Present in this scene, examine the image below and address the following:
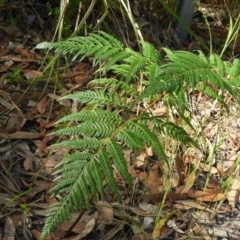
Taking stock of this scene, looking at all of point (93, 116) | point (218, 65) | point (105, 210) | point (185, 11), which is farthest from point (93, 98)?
point (185, 11)

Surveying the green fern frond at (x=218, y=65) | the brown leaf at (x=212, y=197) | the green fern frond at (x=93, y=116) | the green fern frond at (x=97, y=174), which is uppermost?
the green fern frond at (x=218, y=65)

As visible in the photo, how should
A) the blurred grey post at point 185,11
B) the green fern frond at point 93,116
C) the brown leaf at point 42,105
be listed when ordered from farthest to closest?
1. the blurred grey post at point 185,11
2. the brown leaf at point 42,105
3. the green fern frond at point 93,116

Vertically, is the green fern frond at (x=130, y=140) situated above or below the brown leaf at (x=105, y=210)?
above

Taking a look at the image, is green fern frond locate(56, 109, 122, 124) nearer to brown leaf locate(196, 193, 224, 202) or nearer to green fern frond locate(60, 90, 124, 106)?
green fern frond locate(60, 90, 124, 106)

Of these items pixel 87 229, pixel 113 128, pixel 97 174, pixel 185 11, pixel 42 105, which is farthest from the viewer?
pixel 185 11

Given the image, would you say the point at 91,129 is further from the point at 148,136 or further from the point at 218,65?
the point at 218,65

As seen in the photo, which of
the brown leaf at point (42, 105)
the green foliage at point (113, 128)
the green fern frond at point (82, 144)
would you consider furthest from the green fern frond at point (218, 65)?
the brown leaf at point (42, 105)

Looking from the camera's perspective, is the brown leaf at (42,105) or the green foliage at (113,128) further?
the brown leaf at (42,105)

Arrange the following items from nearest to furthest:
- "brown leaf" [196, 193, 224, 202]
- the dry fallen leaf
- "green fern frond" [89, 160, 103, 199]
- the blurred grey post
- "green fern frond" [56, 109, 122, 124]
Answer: "green fern frond" [89, 160, 103, 199] < "green fern frond" [56, 109, 122, 124] < the dry fallen leaf < "brown leaf" [196, 193, 224, 202] < the blurred grey post

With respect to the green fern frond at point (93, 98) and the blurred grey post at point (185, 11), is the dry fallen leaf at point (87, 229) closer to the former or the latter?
the green fern frond at point (93, 98)

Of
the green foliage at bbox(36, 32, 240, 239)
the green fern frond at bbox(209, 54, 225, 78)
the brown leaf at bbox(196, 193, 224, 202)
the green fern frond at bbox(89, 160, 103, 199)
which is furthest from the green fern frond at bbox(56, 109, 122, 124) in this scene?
the brown leaf at bbox(196, 193, 224, 202)

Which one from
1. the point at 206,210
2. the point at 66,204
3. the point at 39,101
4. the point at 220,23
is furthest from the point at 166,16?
the point at 66,204

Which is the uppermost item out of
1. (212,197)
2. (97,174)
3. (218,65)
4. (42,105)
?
(218,65)

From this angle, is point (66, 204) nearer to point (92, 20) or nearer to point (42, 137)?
point (42, 137)
